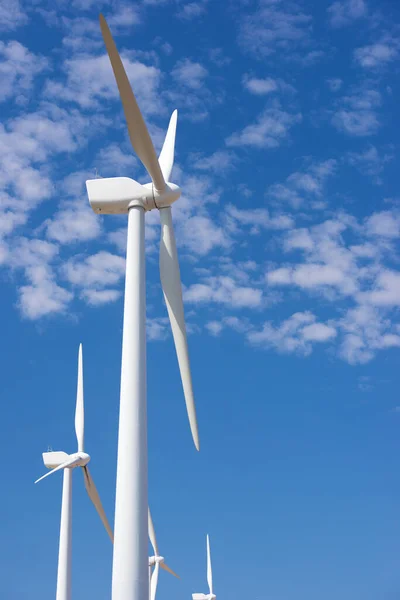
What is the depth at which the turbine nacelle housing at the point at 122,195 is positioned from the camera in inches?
808

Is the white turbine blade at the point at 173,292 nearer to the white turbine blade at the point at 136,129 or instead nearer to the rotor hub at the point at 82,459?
the white turbine blade at the point at 136,129

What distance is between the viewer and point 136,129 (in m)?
20.2

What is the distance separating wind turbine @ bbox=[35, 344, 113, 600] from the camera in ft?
115

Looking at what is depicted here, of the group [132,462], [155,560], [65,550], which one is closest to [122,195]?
[132,462]

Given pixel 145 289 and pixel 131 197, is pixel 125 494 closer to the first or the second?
pixel 145 289

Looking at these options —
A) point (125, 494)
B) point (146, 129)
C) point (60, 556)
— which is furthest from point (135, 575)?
point (60, 556)

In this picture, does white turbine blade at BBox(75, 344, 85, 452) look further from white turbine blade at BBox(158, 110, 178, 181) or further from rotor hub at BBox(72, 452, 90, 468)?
white turbine blade at BBox(158, 110, 178, 181)

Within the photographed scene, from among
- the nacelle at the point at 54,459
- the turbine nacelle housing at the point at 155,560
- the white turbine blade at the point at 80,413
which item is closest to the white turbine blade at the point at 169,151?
the white turbine blade at the point at 80,413

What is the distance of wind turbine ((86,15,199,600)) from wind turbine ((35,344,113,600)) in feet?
62.1

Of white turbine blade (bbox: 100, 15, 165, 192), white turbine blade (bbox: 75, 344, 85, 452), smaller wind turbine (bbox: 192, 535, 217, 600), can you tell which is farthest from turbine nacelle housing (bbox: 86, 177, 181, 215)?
smaller wind turbine (bbox: 192, 535, 217, 600)

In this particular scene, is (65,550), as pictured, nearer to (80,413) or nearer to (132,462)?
(80,413)

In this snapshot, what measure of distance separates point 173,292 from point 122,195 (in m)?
3.18

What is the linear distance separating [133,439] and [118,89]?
30.0 feet

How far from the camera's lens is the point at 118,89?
19.2 metres
